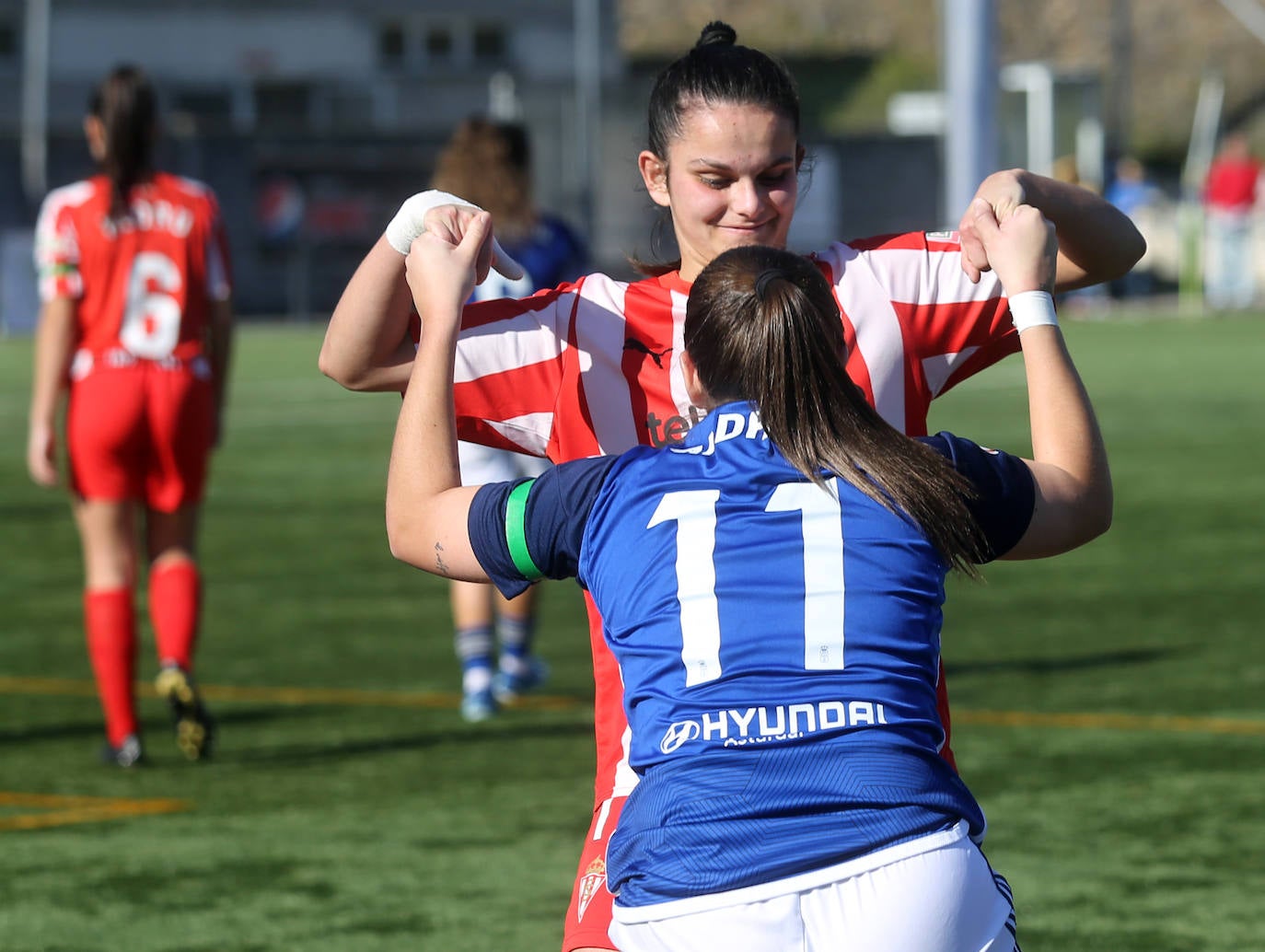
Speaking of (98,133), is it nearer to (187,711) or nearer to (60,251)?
(60,251)

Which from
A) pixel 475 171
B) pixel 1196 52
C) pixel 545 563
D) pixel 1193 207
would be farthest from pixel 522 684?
pixel 1196 52

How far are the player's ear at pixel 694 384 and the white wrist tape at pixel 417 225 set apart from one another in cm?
40

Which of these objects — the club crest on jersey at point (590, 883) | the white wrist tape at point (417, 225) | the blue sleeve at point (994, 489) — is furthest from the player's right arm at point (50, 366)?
the blue sleeve at point (994, 489)

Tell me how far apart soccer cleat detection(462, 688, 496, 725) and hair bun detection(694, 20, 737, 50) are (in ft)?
14.4

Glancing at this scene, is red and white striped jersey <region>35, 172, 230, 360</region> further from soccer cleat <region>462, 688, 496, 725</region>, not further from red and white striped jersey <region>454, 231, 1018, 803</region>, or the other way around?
Answer: red and white striped jersey <region>454, 231, 1018, 803</region>

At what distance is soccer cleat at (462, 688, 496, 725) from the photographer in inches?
303

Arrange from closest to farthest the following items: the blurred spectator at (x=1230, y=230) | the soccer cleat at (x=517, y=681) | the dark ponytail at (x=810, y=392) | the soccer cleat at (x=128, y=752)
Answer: the dark ponytail at (x=810, y=392)
the soccer cleat at (x=128, y=752)
the soccer cleat at (x=517, y=681)
the blurred spectator at (x=1230, y=230)

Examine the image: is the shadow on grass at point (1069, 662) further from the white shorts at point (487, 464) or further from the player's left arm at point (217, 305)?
the player's left arm at point (217, 305)

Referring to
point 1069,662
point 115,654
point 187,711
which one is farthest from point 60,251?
point 1069,662

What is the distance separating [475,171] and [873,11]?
72.2 meters

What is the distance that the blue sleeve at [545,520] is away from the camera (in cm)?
283

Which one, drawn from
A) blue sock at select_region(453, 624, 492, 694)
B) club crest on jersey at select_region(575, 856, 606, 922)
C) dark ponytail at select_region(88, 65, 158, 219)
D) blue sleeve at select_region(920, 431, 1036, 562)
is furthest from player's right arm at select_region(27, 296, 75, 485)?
blue sleeve at select_region(920, 431, 1036, 562)

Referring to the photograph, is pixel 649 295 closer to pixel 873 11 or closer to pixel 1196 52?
pixel 1196 52

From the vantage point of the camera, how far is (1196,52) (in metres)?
66.7
